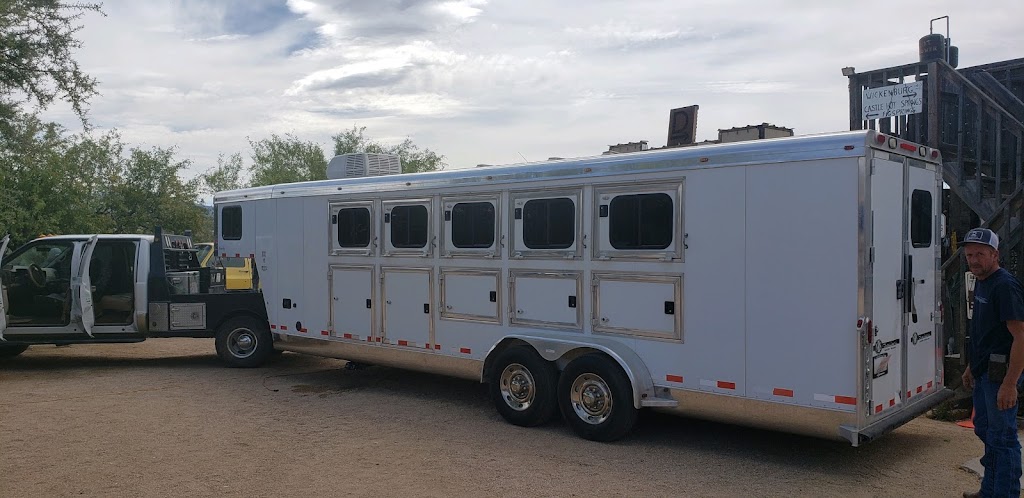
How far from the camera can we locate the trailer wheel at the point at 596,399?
21.3ft

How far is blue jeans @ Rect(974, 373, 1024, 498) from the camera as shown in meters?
4.73

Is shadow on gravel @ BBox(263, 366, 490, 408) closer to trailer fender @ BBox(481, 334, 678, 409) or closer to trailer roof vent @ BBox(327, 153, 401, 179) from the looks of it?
trailer fender @ BBox(481, 334, 678, 409)

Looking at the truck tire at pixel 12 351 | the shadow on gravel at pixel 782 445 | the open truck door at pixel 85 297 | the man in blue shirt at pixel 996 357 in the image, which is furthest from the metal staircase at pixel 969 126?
the truck tire at pixel 12 351

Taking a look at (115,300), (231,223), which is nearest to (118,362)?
(115,300)

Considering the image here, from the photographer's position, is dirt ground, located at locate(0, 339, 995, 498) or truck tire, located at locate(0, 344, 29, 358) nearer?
dirt ground, located at locate(0, 339, 995, 498)

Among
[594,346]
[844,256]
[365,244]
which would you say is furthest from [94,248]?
[844,256]

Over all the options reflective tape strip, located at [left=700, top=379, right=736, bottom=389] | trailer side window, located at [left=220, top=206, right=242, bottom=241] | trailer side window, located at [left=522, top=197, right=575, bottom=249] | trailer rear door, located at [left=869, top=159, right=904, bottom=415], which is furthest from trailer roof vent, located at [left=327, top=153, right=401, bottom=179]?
trailer rear door, located at [left=869, top=159, right=904, bottom=415]

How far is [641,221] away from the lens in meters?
6.50

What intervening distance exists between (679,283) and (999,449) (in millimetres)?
2408

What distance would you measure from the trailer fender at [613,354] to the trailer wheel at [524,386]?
11 centimetres

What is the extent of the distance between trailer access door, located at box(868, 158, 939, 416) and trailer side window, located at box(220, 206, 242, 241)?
8.05 meters

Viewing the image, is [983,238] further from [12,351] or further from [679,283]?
[12,351]

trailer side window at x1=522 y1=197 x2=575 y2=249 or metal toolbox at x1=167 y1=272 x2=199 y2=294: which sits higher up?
trailer side window at x1=522 y1=197 x2=575 y2=249

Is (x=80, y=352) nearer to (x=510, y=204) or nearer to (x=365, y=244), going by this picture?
(x=365, y=244)
